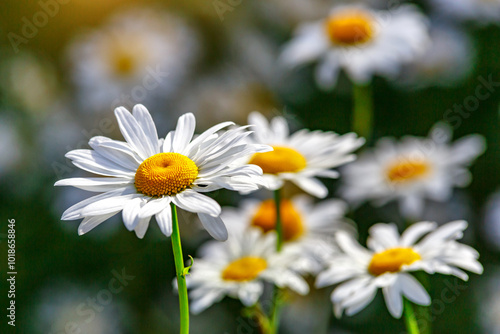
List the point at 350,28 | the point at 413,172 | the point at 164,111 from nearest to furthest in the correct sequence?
the point at 413,172
the point at 350,28
the point at 164,111

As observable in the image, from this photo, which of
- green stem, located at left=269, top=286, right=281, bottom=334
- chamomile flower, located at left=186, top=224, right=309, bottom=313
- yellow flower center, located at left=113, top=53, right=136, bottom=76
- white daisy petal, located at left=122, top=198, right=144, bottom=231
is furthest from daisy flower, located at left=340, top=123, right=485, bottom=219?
yellow flower center, located at left=113, top=53, right=136, bottom=76

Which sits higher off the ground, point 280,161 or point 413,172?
point 280,161

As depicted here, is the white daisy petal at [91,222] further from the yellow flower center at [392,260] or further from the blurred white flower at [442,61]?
the blurred white flower at [442,61]

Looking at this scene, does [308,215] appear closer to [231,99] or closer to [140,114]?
[140,114]

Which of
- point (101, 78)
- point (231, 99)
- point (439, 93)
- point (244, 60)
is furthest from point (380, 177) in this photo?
point (101, 78)

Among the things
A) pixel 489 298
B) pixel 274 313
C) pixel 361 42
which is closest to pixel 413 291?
pixel 274 313

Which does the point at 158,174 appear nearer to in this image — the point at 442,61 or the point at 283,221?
the point at 283,221

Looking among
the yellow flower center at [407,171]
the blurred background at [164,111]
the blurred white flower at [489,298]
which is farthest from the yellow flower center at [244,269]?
the blurred white flower at [489,298]
